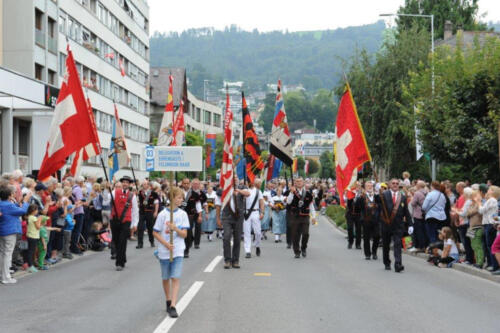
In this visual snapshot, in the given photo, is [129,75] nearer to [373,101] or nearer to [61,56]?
[61,56]

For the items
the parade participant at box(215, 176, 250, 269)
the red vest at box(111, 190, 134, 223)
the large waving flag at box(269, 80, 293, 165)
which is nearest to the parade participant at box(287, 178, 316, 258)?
the large waving flag at box(269, 80, 293, 165)

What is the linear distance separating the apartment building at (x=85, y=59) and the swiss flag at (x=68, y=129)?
3.95 meters

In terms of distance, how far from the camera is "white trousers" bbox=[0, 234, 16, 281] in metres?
14.0

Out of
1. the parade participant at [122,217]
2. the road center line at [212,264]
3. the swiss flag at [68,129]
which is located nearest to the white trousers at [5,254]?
the swiss flag at [68,129]

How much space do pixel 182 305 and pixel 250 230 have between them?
317 inches

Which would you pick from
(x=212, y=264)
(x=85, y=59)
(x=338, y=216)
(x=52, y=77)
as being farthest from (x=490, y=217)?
(x=85, y=59)

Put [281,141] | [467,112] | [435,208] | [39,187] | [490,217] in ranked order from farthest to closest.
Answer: [467,112] < [281,141] < [435,208] < [39,187] < [490,217]

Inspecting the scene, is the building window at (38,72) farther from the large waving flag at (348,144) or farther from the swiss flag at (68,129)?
the swiss flag at (68,129)

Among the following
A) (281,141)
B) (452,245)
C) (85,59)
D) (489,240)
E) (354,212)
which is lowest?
(452,245)

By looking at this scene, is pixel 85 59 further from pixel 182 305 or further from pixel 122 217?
pixel 182 305

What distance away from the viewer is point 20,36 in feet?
140

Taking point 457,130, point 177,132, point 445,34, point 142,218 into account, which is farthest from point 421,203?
point 445,34

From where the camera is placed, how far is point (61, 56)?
157ft

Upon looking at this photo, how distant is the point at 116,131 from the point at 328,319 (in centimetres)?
1787
